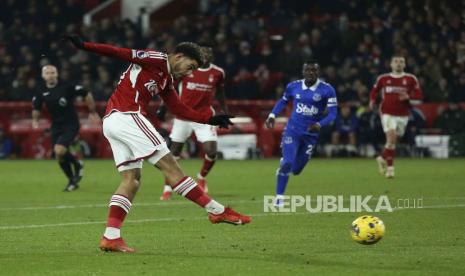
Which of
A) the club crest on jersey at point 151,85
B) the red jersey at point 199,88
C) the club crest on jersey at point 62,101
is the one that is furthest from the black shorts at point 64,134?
the club crest on jersey at point 151,85

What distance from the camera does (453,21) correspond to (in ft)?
103

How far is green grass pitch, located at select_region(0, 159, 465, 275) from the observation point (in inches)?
360

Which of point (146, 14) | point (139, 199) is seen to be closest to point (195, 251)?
point (139, 199)

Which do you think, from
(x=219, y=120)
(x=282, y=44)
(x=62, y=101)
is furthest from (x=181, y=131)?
(x=282, y=44)

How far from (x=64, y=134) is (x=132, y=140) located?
961 cm

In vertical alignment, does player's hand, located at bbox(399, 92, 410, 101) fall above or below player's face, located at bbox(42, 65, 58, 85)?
below

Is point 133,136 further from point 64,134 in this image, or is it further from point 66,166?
point 66,166

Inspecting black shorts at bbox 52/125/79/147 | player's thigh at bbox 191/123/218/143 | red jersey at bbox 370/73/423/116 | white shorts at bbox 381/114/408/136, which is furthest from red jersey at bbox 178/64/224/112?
white shorts at bbox 381/114/408/136

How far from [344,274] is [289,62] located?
22653mm

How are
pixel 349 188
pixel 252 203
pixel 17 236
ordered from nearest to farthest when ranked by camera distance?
pixel 17 236 → pixel 252 203 → pixel 349 188

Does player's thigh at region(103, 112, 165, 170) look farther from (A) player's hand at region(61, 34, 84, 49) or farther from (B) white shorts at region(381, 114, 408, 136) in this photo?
(B) white shorts at region(381, 114, 408, 136)

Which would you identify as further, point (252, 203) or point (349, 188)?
point (349, 188)

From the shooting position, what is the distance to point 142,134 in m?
10.2

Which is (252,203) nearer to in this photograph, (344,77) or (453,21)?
(344,77)
